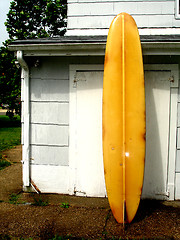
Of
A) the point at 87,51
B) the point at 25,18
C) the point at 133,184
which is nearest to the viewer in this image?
the point at 133,184

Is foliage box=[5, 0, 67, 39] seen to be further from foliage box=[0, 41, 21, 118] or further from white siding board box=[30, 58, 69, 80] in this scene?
white siding board box=[30, 58, 69, 80]

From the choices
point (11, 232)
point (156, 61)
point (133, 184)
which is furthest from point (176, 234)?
point (156, 61)

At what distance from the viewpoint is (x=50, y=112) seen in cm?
396

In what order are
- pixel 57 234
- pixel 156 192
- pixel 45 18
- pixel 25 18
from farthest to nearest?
pixel 45 18 < pixel 25 18 < pixel 156 192 < pixel 57 234

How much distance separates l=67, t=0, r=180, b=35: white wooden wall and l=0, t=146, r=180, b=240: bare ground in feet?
10.5

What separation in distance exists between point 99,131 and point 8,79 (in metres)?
12.6

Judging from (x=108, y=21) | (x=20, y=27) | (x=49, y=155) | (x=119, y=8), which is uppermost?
(x=20, y=27)

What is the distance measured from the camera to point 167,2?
14.6ft

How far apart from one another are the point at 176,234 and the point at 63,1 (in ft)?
58.4

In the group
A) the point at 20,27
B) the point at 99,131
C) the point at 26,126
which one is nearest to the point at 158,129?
the point at 99,131

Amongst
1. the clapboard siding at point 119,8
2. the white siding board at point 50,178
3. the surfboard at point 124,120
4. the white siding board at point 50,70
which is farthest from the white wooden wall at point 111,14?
the white siding board at point 50,178

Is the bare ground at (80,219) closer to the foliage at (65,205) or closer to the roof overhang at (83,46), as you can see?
the foliage at (65,205)

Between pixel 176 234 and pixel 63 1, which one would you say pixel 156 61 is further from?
pixel 63 1

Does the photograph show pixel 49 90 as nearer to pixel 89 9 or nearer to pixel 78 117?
pixel 78 117
